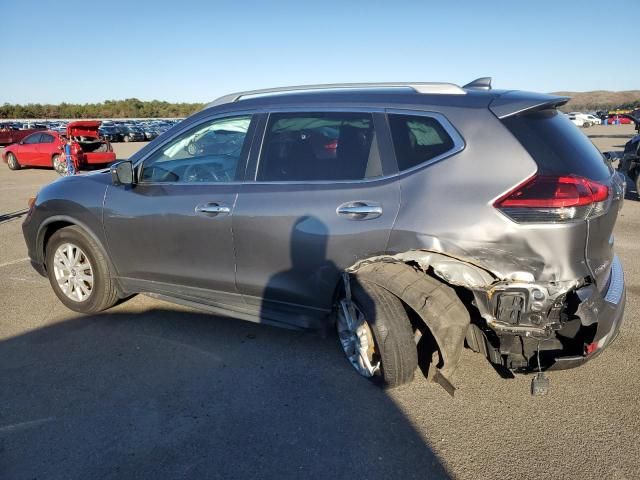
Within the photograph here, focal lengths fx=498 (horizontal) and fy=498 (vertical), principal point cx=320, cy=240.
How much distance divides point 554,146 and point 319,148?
1455mm

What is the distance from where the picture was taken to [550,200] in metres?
2.61

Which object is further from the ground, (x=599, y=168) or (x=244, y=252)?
(x=599, y=168)

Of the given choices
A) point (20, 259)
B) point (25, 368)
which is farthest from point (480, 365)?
point (20, 259)

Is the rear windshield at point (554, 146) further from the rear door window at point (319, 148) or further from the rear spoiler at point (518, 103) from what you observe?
the rear door window at point (319, 148)

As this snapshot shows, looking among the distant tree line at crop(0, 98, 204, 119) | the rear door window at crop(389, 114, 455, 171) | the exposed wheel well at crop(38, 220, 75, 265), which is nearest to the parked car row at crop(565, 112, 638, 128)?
the rear door window at crop(389, 114, 455, 171)

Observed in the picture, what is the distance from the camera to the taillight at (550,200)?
2605mm

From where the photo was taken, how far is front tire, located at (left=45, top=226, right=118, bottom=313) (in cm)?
429

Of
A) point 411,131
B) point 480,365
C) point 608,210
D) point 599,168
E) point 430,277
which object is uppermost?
point 411,131

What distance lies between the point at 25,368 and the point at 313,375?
2060 millimetres

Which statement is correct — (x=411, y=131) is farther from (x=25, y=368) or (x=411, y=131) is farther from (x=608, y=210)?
(x=25, y=368)

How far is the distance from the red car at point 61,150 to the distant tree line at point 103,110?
75658 millimetres

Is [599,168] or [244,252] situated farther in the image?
[244,252]

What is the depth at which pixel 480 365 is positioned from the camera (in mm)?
3525

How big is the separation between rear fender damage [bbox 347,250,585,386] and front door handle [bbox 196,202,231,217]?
105 centimetres
